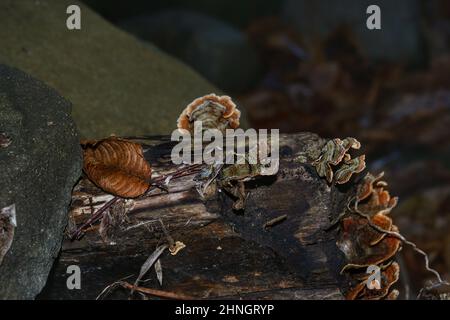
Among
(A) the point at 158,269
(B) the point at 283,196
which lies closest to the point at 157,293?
(A) the point at 158,269

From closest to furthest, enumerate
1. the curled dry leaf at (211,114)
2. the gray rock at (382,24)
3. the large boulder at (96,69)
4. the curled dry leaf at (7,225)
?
1. the curled dry leaf at (7,225)
2. the curled dry leaf at (211,114)
3. the large boulder at (96,69)
4. the gray rock at (382,24)

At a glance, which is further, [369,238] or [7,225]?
[369,238]

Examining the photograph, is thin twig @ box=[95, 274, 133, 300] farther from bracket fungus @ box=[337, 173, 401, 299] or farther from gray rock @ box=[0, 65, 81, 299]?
bracket fungus @ box=[337, 173, 401, 299]

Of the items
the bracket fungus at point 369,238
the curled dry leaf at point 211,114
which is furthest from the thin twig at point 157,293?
the curled dry leaf at point 211,114

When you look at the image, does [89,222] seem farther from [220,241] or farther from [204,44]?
[204,44]

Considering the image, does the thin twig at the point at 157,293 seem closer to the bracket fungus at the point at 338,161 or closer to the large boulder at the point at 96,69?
the bracket fungus at the point at 338,161

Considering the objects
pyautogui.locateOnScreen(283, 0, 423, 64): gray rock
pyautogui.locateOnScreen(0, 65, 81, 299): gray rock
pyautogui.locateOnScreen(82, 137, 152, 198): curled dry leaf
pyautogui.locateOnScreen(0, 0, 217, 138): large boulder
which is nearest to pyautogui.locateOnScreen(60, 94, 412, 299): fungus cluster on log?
pyautogui.locateOnScreen(82, 137, 152, 198): curled dry leaf

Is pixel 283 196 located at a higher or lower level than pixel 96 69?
lower
